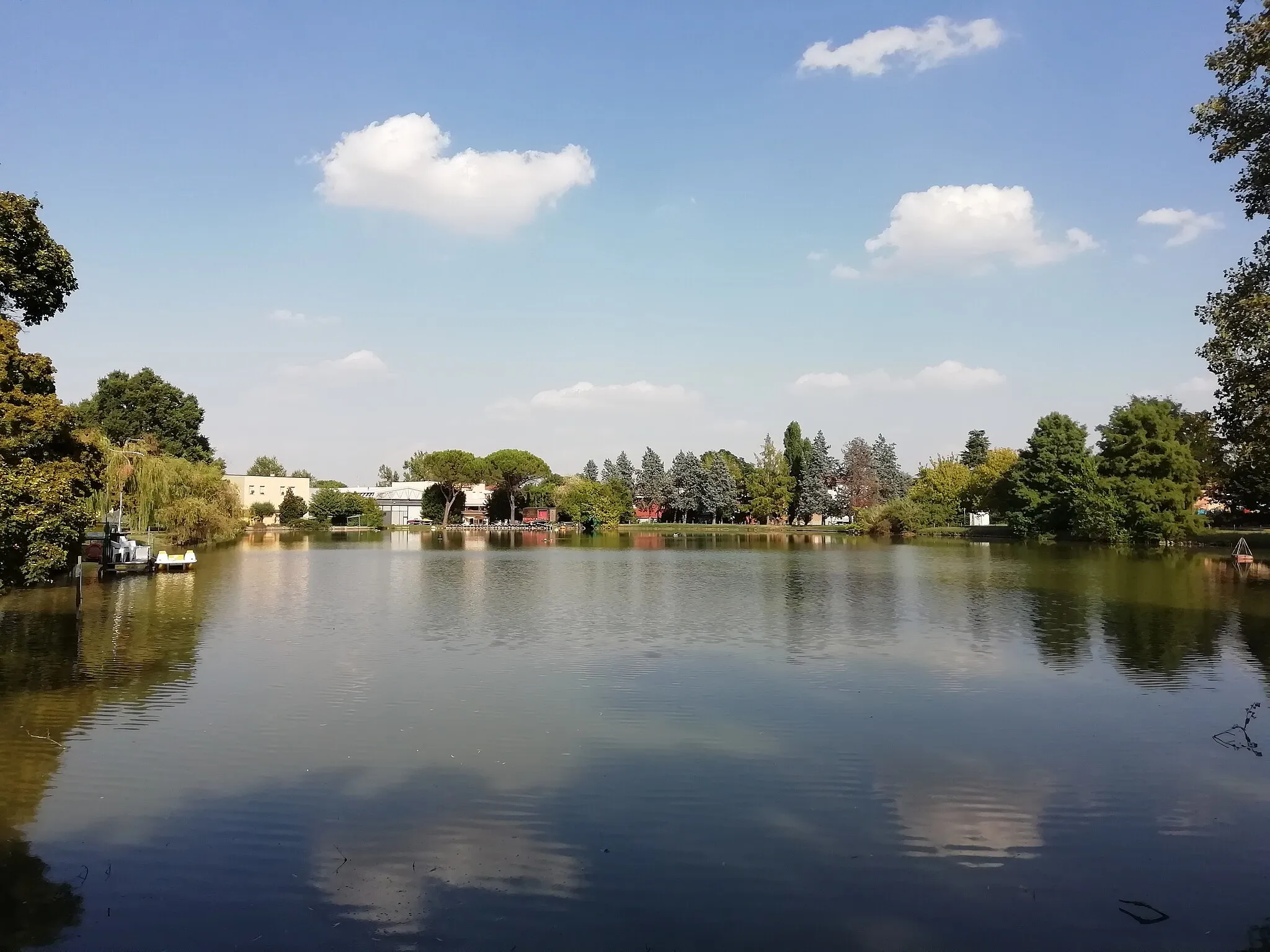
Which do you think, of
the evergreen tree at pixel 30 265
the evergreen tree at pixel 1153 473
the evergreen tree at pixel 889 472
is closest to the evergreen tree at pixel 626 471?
the evergreen tree at pixel 889 472

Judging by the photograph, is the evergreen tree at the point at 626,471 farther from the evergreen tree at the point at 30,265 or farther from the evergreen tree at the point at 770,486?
the evergreen tree at the point at 30,265

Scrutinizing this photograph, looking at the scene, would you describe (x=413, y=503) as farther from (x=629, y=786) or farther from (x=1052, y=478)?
(x=629, y=786)

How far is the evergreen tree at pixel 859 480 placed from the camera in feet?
388

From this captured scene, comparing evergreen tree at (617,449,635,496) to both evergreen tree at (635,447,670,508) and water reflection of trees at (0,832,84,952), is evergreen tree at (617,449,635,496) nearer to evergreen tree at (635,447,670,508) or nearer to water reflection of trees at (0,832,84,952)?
evergreen tree at (635,447,670,508)

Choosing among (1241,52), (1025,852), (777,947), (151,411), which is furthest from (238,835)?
(151,411)

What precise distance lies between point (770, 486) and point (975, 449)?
3413cm

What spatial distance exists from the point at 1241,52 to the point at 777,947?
46.7 ft

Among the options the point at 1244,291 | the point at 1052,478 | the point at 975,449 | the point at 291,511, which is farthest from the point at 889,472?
the point at 1244,291

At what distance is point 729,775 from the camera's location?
33.8ft

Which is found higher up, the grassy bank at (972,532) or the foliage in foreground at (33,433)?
the foliage in foreground at (33,433)

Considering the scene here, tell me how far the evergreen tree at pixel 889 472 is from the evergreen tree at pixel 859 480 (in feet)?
24.2

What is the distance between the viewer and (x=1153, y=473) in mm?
64875

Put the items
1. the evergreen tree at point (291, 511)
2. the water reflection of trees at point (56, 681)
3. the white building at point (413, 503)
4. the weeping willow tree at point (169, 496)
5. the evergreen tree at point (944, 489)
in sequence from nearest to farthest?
the water reflection of trees at point (56, 681) → the weeping willow tree at point (169, 496) → the evergreen tree at point (944, 489) → the evergreen tree at point (291, 511) → the white building at point (413, 503)

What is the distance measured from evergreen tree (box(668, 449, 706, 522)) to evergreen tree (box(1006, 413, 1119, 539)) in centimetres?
4739
